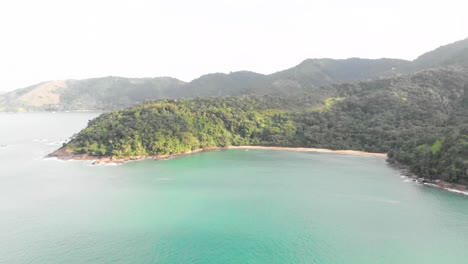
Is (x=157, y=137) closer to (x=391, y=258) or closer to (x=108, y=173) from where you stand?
(x=108, y=173)

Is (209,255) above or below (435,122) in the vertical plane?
below

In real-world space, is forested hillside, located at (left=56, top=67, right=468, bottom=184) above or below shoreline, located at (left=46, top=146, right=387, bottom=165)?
above

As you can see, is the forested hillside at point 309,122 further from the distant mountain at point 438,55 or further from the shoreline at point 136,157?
the distant mountain at point 438,55

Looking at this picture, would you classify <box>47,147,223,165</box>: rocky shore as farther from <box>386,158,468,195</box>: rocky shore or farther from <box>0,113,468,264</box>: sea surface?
<box>386,158,468,195</box>: rocky shore

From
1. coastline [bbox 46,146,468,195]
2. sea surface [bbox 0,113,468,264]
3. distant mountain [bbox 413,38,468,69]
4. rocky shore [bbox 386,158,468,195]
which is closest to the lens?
sea surface [bbox 0,113,468,264]

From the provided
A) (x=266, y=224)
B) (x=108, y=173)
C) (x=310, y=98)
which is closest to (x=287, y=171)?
(x=266, y=224)

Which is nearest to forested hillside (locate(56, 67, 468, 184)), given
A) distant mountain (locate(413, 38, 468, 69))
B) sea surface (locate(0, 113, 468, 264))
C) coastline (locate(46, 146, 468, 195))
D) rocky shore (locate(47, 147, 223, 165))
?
rocky shore (locate(47, 147, 223, 165))

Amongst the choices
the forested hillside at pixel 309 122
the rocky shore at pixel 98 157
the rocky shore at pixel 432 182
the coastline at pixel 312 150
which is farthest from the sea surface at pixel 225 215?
the forested hillside at pixel 309 122
